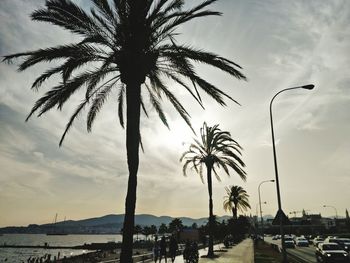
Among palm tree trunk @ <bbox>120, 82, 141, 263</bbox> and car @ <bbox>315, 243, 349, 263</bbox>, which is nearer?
palm tree trunk @ <bbox>120, 82, 141, 263</bbox>

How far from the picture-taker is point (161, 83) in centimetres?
1474

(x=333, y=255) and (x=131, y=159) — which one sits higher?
(x=131, y=159)

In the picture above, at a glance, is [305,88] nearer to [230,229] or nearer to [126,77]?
[126,77]

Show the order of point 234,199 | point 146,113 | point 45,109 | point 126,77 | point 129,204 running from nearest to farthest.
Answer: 1. point 129,204
2. point 126,77
3. point 45,109
4. point 146,113
5. point 234,199

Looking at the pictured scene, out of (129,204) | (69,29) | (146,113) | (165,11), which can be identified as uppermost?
(165,11)

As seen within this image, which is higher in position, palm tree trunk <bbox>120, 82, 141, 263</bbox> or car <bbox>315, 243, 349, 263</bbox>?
palm tree trunk <bbox>120, 82, 141, 263</bbox>

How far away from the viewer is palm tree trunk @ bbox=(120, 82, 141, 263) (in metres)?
10.8

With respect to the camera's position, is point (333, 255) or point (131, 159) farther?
point (333, 255)

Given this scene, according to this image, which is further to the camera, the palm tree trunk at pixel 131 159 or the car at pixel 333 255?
the car at pixel 333 255

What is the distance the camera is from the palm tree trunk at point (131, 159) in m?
10.8

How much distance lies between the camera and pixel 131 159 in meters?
11.7

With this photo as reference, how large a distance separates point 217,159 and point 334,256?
36.4 ft

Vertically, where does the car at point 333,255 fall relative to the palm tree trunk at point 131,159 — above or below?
below

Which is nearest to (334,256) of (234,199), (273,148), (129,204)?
(273,148)
